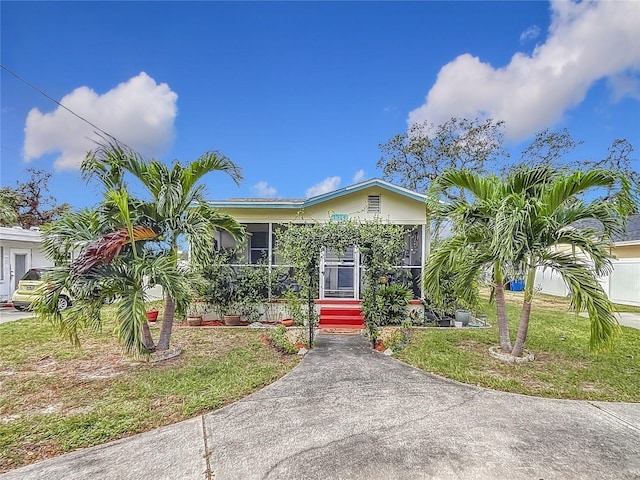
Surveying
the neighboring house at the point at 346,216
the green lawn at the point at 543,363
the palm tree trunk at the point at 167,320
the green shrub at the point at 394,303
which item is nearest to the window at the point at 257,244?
the neighboring house at the point at 346,216

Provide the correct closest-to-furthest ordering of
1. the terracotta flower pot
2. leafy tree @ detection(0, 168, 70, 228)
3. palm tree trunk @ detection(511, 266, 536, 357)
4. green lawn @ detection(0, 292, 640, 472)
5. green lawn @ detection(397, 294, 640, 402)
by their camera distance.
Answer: green lawn @ detection(0, 292, 640, 472)
green lawn @ detection(397, 294, 640, 402)
palm tree trunk @ detection(511, 266, 536, 357)
the terracotta flower pot
leafy tree @ detection(0, 168, 70, 228)

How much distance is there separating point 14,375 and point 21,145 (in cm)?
1960

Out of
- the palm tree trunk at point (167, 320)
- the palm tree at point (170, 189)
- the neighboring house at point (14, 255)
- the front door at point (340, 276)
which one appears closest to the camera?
the palm tree at point (170, 189)

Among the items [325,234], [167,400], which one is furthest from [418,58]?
[167,400]

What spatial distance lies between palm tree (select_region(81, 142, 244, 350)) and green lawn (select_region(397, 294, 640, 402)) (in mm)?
4513

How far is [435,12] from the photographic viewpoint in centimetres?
1180

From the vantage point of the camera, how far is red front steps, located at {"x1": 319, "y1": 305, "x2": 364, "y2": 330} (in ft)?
32.3

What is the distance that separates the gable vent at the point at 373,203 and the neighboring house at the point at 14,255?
12621 millimetres

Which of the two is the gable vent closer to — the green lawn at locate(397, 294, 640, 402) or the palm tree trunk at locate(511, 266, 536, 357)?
the green lawn at locate(397, 294, 640, 402)

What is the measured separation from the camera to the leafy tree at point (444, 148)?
2650cm

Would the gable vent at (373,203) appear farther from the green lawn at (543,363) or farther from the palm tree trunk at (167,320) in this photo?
the palm tree trunk at (167,320)

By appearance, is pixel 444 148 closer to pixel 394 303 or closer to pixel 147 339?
pixel 394 303

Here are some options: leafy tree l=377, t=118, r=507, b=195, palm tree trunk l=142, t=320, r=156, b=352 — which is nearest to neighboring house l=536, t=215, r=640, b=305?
leafy tree l=377, t=118, r=507, b=195

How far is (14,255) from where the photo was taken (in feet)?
48.2
